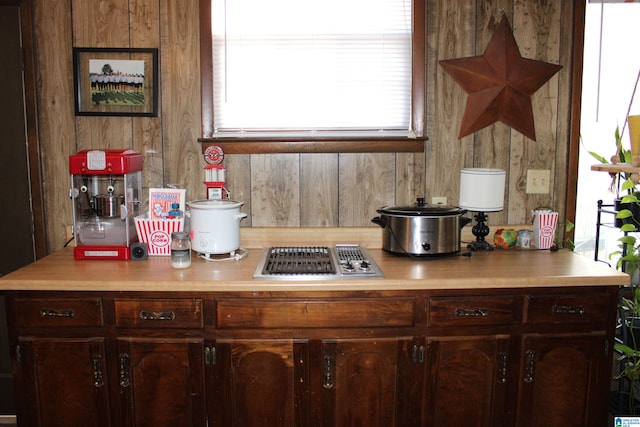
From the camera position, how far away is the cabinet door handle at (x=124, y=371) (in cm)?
201

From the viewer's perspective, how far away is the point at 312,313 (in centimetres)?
200

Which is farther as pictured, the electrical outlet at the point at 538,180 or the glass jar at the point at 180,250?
the electrical outlet at the point at 538,180

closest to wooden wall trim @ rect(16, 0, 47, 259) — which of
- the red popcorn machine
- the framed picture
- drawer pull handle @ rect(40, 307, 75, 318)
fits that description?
the framed picture

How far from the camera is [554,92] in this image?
8.51 feet

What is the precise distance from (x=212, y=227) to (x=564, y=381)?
150 cm

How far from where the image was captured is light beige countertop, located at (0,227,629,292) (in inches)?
77.7

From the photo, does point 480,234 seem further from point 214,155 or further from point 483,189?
point 214,155

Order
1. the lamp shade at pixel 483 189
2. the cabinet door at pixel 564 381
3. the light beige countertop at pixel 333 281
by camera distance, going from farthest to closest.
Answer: the lamp shade at pixel 483 189
the cabinet door at pixel 564 381
the light beige countertop at pixel 333 281

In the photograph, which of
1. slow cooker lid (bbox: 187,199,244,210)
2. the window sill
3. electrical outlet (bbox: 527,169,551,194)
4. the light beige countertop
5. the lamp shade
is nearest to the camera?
the light beige countertop

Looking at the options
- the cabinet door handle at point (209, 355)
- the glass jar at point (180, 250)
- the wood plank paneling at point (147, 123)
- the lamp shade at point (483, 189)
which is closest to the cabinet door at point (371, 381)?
the cabinet door handle at point (209, 355)

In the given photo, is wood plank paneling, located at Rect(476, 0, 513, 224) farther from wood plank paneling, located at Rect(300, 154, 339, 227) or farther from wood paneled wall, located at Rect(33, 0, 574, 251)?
wood plank paneling, located at Rect(300, 154, 339, 227)

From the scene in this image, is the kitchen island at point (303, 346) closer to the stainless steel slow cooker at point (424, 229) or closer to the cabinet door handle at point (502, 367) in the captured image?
the cabinet door handle at point (502, 367)

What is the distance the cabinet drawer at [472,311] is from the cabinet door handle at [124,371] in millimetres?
1120

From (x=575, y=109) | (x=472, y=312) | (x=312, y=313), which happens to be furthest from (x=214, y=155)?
(x=575, y=109)
